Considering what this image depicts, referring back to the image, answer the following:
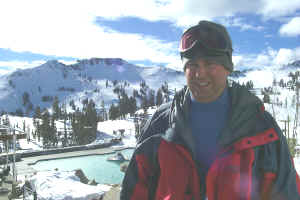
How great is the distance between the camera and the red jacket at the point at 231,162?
165 centimetres

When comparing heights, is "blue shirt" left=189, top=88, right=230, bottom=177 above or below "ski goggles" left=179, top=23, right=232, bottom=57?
below

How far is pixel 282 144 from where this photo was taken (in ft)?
5.66

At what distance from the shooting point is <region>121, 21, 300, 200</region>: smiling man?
167cm

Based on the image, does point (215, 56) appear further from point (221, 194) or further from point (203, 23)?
point (221, 194)

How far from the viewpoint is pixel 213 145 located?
1.81m

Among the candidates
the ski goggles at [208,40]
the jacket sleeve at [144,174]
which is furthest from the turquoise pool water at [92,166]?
the ski goggles at [208,40]

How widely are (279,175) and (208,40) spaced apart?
90cm

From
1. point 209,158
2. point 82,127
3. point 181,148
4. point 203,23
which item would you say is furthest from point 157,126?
point 82,127

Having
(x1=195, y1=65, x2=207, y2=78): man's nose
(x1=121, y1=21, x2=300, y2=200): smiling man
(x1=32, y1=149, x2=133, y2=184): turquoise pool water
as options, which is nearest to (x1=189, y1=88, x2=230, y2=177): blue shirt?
(x1=121, y1=21, x2=300, y2=200): smiling man

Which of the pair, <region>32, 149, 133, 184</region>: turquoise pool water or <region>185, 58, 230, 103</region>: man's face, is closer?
<region>185, 58, 230, 103</region>: man's face

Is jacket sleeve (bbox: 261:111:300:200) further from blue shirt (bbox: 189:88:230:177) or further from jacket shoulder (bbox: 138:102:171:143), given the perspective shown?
jacket shoulder (bbox: 138:102:171:143)

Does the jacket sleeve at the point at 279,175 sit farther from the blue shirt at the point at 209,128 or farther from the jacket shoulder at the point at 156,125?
the jacket shoulder at the point at 156,125

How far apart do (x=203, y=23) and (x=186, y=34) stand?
122mm

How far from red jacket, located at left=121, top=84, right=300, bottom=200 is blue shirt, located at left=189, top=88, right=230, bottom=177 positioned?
0.17ft
